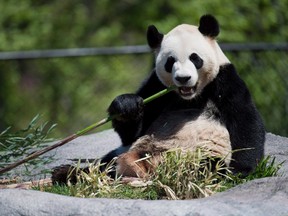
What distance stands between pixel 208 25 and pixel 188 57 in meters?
0.34

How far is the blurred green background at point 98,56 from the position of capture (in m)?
9.59

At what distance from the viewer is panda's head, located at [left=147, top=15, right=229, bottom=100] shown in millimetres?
4895

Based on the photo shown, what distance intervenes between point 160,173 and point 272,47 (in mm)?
5162

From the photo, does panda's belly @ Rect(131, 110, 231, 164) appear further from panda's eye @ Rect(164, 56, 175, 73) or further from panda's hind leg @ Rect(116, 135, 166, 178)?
panda's eye @ Rect(164, 56, 175, 73)

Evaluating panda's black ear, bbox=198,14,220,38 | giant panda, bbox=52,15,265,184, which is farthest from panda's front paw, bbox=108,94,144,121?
panda's black ear, bbox=198,14,220,38

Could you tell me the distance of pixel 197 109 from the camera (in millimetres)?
5238

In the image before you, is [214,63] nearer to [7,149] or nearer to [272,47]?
[7,149]

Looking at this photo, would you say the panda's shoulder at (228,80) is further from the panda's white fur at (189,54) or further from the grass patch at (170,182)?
the grass patch at (170,182)

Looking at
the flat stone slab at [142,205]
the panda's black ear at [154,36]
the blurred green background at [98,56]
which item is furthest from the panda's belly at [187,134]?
the blurred green background at [98,56]

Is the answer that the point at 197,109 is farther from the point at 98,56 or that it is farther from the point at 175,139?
the point at 98,56

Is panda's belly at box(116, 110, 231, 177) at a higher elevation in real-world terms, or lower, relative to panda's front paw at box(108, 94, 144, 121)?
lower

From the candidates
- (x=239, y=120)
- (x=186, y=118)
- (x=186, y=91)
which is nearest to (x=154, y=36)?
(x=186, y=91)

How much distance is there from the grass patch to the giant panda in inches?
9.6

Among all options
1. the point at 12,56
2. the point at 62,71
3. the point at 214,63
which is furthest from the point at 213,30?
the point at 62,71
